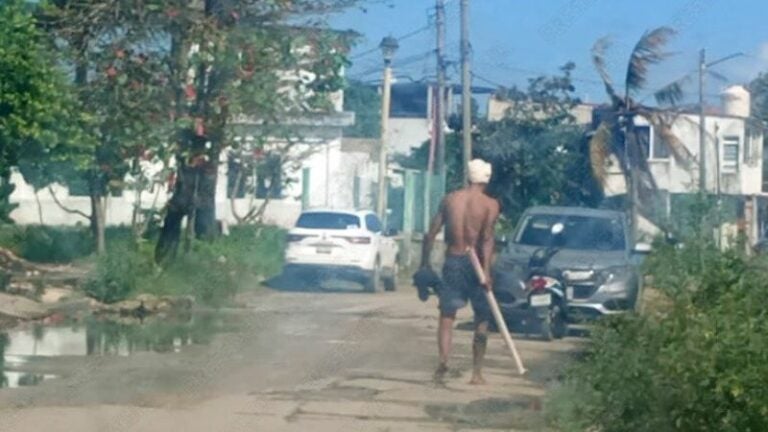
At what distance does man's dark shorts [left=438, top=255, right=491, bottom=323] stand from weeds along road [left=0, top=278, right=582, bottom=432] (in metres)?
0.63

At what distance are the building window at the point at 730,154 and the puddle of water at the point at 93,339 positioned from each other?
Result: 76.8 feet

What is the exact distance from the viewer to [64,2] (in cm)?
2556

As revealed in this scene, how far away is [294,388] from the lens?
13945 mm

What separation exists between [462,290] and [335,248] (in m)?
16.0

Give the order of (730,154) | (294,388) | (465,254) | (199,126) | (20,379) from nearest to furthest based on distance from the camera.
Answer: (294,388) → (20,379) → (465,254) → (199,126) → (730,154)

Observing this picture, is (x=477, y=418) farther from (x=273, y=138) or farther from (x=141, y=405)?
(x=273, y=138)

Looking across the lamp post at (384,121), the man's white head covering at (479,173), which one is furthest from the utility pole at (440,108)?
the man's white head covering at (479,173)

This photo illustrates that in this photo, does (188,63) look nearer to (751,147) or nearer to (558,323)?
(558,323)

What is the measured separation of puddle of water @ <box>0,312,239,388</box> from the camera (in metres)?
15.6

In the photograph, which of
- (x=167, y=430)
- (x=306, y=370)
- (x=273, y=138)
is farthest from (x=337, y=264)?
(x=167, y=430)

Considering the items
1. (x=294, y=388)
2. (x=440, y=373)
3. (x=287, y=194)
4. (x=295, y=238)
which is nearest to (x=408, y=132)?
(x=287, y=194)

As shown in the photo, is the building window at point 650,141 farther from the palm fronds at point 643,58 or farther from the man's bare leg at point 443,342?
the man's bare leg at point 443,342

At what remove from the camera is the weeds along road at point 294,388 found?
12.0 meters

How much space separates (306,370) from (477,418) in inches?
137
